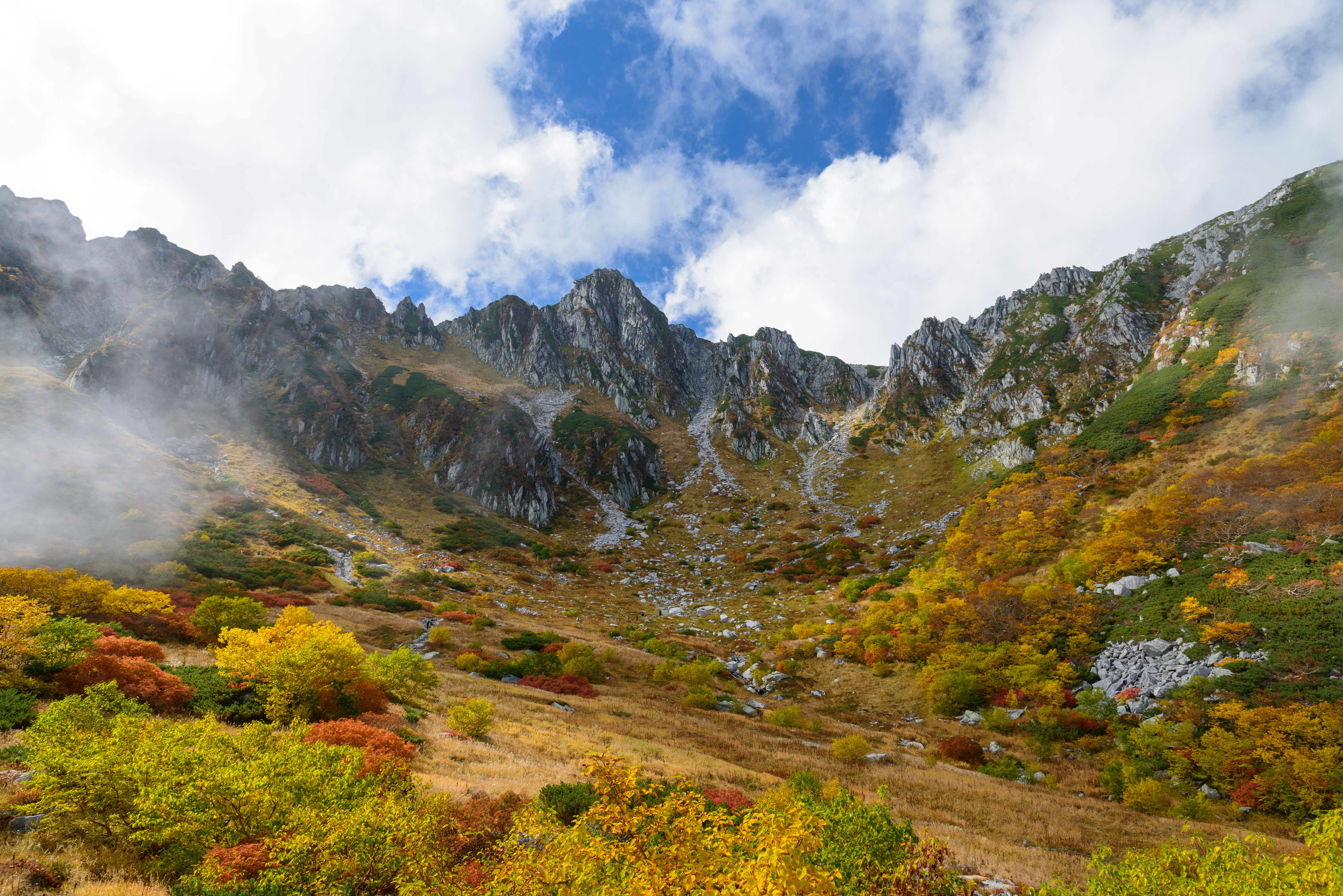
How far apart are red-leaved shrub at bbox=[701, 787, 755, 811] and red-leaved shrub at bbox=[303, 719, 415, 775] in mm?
7671

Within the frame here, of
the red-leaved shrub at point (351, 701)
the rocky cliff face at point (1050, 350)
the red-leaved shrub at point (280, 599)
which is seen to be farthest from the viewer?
the rocky cliff face at point (1050, 350)

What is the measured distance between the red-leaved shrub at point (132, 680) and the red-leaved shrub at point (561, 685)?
14.5 metres

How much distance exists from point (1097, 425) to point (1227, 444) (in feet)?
65.0

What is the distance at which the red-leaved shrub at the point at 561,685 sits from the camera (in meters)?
25.5

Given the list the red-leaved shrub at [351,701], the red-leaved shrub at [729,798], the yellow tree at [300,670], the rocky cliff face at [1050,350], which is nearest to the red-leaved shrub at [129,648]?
the yellow tree at [300,670]

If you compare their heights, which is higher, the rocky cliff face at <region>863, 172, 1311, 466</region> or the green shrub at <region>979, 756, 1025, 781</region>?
the rocky cliff face at <region>863, 172, 1311, 466</region>

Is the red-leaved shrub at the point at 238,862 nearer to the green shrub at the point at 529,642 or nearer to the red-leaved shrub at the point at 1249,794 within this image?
the green shrub at the point at 529,642

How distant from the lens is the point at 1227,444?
128 feet

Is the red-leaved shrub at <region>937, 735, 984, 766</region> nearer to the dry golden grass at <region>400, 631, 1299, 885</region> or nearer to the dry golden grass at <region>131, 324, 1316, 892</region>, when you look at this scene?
the dry golden grass at <region>400, 631, 1299, 885</region>

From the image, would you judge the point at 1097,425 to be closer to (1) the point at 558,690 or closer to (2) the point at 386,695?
(1) the point at 558,690

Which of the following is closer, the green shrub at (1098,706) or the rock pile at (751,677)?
the green shrub at (1098,706)

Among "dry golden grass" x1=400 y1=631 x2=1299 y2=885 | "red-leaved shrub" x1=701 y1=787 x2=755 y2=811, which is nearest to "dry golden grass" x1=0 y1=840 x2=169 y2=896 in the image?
"dry golden grass" x1=400 y1=631 x2=1299 y2=885

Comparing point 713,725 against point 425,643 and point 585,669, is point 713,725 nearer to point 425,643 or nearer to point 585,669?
point 585,669

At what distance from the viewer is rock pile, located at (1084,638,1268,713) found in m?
21.3
